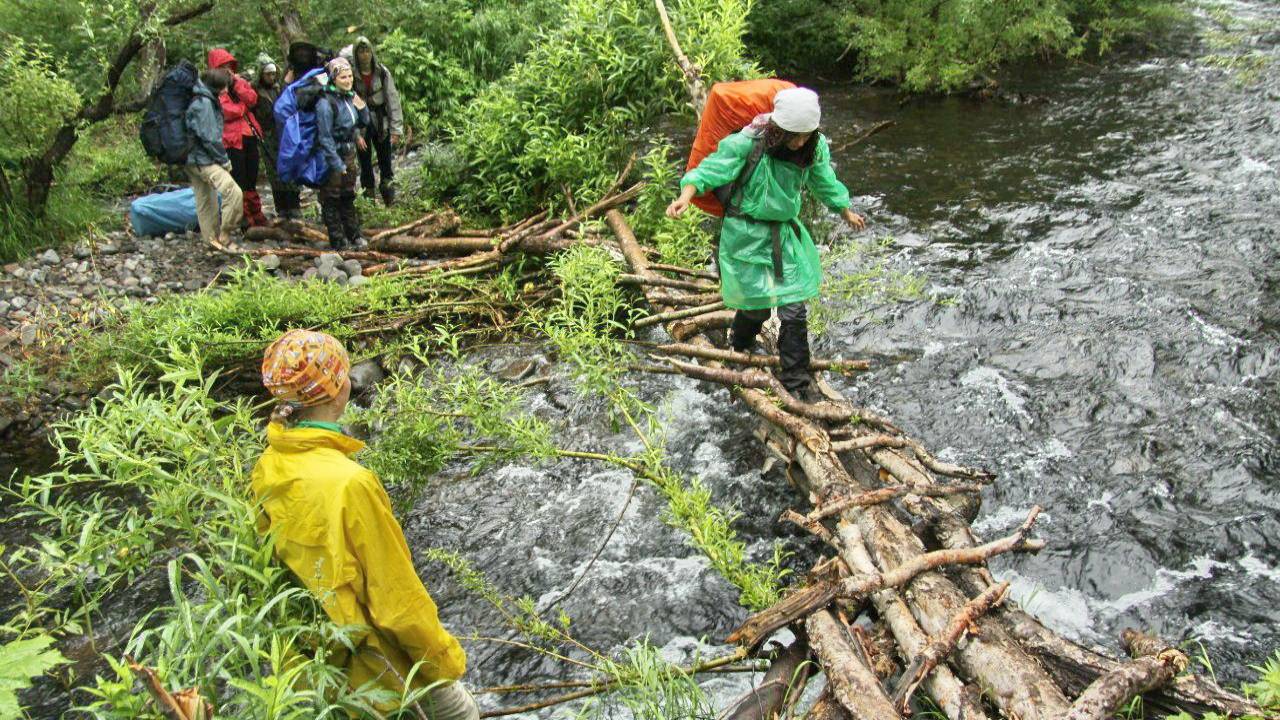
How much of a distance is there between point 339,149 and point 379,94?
162 centimetres

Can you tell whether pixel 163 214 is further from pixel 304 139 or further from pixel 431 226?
A: pixel 431 226

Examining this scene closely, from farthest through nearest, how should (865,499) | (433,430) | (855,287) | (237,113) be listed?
(237,113)
(855,287)
(433,430)
(865,499)

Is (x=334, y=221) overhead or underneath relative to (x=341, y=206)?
underneath

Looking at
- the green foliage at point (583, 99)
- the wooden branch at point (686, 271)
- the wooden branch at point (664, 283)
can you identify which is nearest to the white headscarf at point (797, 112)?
the wooden branch at point (664, 283)

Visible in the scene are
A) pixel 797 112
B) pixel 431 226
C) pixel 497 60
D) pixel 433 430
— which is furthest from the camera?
pixel 497 60

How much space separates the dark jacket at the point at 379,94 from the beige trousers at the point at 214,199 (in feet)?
6.06

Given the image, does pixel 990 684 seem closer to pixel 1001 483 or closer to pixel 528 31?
pixel 1001 483

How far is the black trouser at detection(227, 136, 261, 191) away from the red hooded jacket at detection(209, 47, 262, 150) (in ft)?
0.21

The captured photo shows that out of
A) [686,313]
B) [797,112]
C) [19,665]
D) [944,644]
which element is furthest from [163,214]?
[944,644]

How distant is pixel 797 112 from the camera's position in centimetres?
482

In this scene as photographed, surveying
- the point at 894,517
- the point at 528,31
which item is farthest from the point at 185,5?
the point at 894,517

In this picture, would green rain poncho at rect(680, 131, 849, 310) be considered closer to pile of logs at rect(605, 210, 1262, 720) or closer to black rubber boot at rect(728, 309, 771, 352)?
black rubber boot at rect(728, 309, 771, 352)

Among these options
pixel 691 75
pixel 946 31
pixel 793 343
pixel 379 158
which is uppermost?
pixel 691 75

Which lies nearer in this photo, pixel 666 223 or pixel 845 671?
pixel 845 671
